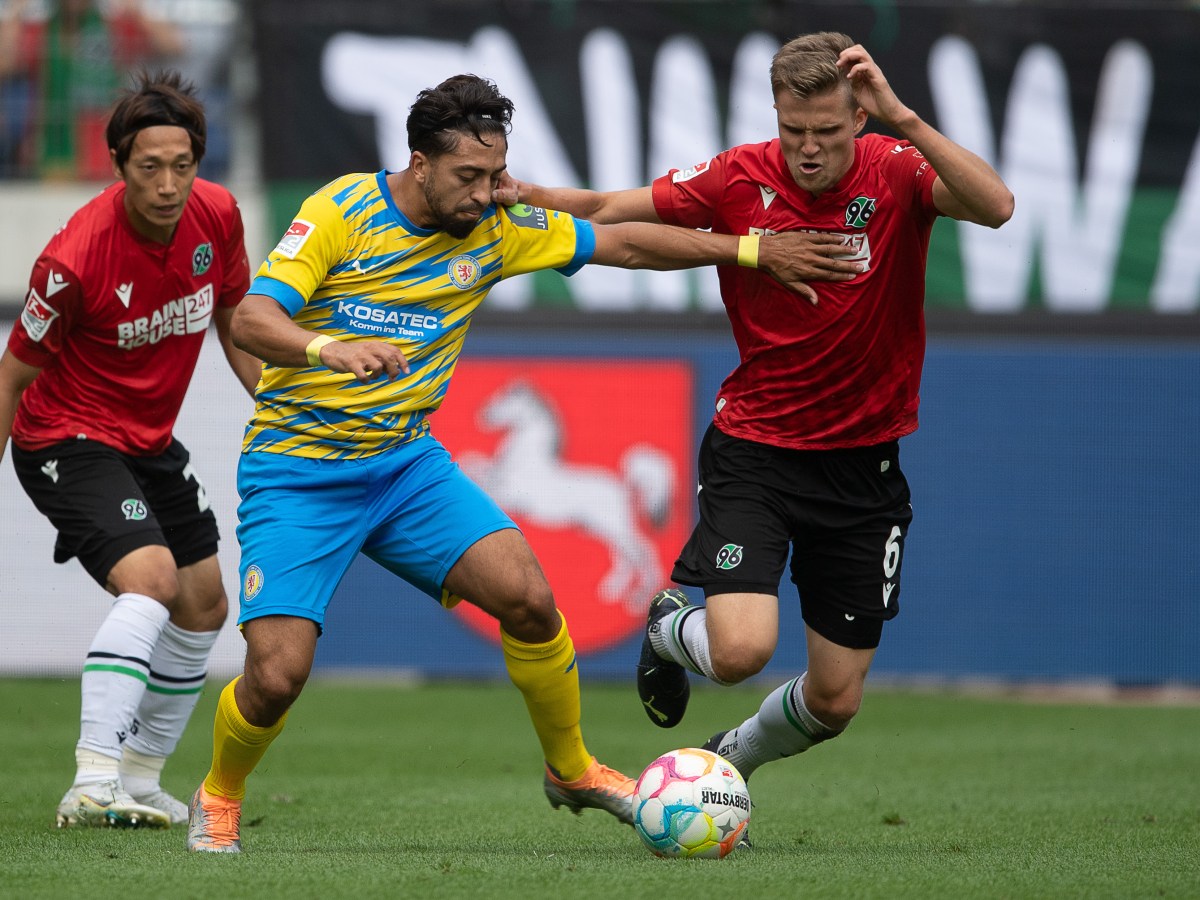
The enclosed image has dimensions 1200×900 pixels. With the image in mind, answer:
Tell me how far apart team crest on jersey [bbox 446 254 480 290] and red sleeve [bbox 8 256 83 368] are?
1.45 meters

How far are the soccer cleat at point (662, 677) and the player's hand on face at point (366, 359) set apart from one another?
1.61 meters

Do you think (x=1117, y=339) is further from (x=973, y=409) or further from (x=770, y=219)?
(x=770, y=219)

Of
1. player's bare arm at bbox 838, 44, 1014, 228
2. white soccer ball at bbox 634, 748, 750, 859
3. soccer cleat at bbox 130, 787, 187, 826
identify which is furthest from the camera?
soccer cleat at bbox 130, 787, 187, 826

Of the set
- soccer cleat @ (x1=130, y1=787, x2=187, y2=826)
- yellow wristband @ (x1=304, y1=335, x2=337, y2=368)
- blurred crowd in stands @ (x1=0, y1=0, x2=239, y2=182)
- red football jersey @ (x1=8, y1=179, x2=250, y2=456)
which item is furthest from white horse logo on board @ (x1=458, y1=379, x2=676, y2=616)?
yellow wristband @ (x1=304, y1=335, x2=337, y2=368)

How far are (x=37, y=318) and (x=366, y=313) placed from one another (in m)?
1.36

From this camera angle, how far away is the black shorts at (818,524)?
18.3 ft

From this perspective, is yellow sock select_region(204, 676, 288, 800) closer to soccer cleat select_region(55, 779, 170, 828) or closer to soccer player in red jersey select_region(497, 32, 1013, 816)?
soccer cleat select_region(55, 779, 170, 828)

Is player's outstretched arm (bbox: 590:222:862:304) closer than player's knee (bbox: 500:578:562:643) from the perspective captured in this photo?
No

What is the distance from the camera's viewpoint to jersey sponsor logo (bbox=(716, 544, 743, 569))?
217 inches

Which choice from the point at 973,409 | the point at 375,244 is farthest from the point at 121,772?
the point at 973,409

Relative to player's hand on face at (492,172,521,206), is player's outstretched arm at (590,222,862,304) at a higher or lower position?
lower

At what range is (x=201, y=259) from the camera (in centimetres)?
618

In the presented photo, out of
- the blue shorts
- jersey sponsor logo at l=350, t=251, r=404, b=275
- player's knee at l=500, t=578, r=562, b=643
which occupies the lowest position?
player's knee at l=500, t=578, r=562, b=643

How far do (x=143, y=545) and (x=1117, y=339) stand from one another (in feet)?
25.2
